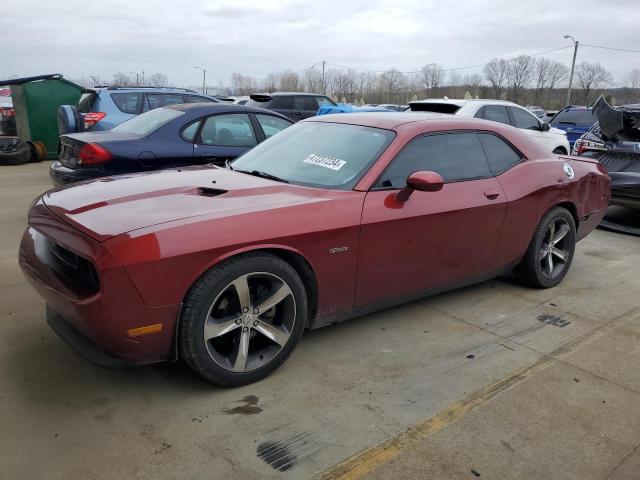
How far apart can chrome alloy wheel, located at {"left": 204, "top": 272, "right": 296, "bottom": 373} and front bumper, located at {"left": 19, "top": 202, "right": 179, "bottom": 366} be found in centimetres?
25

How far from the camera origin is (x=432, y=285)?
3730 millimetres

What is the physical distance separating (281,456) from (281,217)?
4.00 feet

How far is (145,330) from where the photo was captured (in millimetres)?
2527

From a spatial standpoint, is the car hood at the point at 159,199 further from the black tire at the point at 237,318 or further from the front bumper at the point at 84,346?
the front bumper at the point at 84,346

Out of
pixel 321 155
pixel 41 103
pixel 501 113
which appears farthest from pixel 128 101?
pixel 321 155

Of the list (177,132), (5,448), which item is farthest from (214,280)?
(177,132)

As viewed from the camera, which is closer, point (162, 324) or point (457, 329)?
point (162, 324)

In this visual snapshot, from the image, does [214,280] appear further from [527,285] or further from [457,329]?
[527,285]

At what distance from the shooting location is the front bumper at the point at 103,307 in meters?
2.43

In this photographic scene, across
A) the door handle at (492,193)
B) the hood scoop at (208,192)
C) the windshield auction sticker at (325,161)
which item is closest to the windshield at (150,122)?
A: the windshield auction sticker at (325,161)

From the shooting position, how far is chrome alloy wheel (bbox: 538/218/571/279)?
14.9 feet

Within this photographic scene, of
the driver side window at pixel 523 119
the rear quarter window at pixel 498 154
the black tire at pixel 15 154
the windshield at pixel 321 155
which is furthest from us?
the black tire at pixel 15 154

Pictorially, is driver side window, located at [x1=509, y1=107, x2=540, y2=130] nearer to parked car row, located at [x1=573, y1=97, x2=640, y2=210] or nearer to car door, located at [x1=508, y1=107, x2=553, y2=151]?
car door, located at [x1=508, y1=107, x2=553, y2=151]

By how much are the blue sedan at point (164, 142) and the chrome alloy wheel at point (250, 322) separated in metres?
2.95
